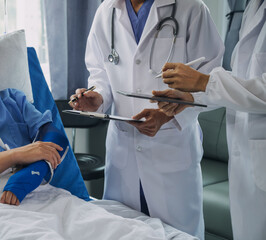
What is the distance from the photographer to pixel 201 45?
1500mm

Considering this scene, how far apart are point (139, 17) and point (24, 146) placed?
2.26ft

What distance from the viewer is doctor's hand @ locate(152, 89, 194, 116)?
1.34m

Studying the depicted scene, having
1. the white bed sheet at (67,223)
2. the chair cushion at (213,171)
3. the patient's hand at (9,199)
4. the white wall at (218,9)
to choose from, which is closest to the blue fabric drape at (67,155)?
the white bed sheet at (67,223)

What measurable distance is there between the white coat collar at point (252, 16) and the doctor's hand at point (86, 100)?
61 centimetres

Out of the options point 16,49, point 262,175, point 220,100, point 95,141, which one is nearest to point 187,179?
point 262,175

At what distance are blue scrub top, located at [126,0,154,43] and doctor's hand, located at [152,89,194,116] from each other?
0.35m

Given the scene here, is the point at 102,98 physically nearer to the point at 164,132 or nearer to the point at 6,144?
the point at 164,132

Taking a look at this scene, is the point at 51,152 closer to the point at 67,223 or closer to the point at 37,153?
the point at 37,153

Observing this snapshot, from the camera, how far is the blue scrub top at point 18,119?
156cm

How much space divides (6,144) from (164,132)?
0.61 metres

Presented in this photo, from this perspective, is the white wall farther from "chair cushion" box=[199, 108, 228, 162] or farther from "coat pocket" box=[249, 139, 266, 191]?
"coat pocket" box=[249, 139, 266, 191]

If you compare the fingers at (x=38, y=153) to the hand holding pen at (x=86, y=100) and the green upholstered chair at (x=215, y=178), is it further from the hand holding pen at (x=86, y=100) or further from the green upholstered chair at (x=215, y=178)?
the green upholstered chair at (x=215, y=178)

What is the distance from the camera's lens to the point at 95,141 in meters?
3.06

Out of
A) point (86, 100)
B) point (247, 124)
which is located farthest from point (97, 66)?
point (247, 124)
